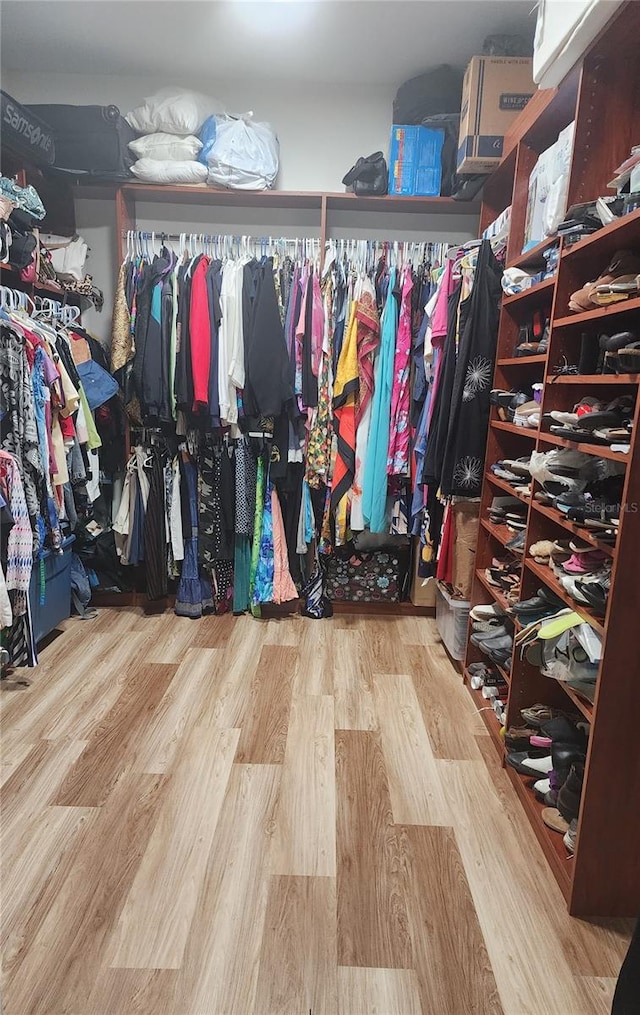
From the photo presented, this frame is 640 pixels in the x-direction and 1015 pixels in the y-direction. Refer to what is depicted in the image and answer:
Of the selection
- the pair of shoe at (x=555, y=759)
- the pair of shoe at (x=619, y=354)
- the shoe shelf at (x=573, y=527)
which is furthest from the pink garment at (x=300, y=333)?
the pair of shoe at (x=555, y=759)

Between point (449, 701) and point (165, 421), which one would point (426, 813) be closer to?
point (449, 701)

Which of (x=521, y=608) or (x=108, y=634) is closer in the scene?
(x=521, y=608)

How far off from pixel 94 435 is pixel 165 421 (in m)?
0.35

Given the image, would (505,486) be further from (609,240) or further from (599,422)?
(609,240)

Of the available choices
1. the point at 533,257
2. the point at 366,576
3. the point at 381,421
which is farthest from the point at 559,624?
the point at 366,576

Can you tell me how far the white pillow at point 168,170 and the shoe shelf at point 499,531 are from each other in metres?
2.20

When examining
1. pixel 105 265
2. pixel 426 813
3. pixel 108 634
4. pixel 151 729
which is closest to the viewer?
pixel 426 813

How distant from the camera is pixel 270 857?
1.55 m

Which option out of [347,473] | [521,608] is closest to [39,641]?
[347,473]

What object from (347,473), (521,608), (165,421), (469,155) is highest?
(469,155)

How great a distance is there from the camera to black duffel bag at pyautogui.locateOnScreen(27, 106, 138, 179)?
107 inches

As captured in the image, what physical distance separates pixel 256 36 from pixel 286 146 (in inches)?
21.7

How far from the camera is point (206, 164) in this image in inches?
112

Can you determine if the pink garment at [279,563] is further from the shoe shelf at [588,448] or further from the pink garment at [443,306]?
the shoe shelf at [588,448]
